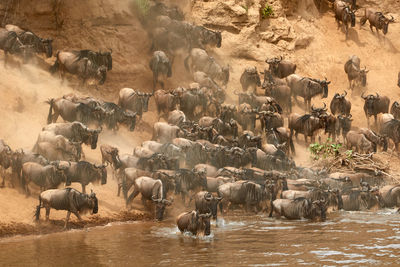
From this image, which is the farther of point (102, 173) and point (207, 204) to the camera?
point (102, 173)

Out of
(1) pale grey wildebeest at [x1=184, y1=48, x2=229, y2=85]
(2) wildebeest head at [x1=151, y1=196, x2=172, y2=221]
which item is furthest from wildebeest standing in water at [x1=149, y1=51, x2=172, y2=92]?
(2) wildebeest head at [x1=151, y1=196, x2=172, y2=221]

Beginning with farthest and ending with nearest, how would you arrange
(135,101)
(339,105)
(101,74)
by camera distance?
(339,105)
(101,74)
(135,101)

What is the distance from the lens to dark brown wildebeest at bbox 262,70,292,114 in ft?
101

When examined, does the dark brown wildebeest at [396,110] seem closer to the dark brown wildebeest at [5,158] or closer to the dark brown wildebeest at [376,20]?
the dark brown wildebeest at [376,20]

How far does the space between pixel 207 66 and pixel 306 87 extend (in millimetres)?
4934

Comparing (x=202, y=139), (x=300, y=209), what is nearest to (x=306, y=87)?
(x=202, y=139)

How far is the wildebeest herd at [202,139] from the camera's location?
1942 cm

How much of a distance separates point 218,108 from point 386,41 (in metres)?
15.0

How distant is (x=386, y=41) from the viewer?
38.1m

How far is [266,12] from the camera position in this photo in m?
35.2

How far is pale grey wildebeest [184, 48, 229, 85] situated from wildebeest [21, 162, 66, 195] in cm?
1360

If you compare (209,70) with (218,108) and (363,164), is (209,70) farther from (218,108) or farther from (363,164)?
(363,164)

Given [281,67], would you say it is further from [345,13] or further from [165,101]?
[165,101]

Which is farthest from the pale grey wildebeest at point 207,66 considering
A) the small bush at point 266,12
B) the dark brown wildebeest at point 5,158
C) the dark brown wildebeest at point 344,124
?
the dark brown wildebeest at point 5,158
